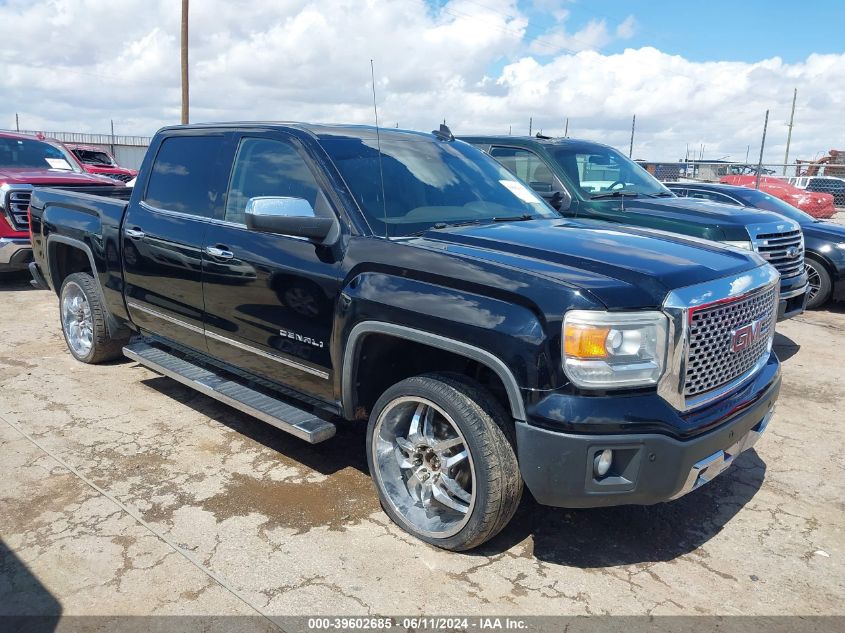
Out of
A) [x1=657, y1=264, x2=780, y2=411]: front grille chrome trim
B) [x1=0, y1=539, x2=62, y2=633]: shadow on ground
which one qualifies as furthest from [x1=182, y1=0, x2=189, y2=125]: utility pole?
[x1=657, y1=264, x2=780, y2=411]: front grille chrome trim

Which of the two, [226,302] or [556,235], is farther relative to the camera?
[226,302]

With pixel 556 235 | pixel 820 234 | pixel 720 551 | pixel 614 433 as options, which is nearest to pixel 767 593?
pixel 720 551

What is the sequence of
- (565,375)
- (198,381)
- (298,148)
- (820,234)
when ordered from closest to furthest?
1. (565,375)
2. (298,148)
3. (198,381)
4. (820,234)

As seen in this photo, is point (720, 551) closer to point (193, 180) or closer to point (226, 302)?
point (226, 302)

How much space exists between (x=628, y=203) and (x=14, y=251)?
7.10 m

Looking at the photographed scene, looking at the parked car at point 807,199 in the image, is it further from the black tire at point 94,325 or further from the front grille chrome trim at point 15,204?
the black tire at point 94,325

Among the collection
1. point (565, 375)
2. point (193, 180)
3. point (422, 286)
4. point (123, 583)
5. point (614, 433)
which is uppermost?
point (193, 180)

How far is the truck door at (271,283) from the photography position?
360cm

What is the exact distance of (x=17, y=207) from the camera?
27.9ft

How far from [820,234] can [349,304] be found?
7.36 metres

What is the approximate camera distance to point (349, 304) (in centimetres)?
Answer: 338

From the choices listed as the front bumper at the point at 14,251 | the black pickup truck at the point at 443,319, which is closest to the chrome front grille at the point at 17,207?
the front bumper at the point at 14,251

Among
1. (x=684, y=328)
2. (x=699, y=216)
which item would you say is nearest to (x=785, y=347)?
(x=699, y=216)

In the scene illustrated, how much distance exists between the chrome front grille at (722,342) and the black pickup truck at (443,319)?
0.04ft
